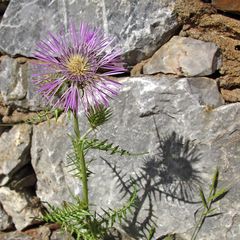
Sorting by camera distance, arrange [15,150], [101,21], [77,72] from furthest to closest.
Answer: [15,150] < [101,21] < [77,72]

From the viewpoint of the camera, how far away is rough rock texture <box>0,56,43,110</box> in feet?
9.43

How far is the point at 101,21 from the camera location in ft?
8.55

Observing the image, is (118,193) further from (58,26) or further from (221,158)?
(58,26)

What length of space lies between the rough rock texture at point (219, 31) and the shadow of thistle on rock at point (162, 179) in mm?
352

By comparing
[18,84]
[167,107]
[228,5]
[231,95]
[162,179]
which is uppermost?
[228,5]

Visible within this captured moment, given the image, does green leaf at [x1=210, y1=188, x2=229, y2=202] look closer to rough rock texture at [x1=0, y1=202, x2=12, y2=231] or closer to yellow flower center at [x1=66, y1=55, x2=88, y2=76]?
yellow flower center at [x1=66, y1=55, x2=88, y2=76]

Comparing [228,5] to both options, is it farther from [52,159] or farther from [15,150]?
[15,150]

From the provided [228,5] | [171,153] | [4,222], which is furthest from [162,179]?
[4,222]

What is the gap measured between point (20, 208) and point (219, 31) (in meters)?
1.57

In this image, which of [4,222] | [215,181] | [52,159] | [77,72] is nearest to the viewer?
[77,72]

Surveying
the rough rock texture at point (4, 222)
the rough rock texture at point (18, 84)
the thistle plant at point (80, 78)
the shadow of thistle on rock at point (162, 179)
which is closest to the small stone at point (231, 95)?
the shadow of thistle on rock at point (162, 179)

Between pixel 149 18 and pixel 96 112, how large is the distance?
25.8 inches

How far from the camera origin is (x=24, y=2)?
2816 mm

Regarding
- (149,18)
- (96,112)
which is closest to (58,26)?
(149,18)
